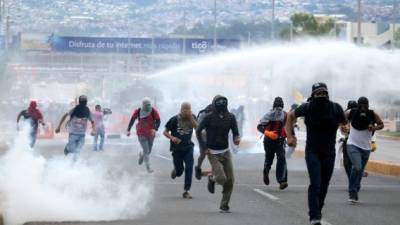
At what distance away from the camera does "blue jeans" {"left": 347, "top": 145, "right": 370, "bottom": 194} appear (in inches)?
624

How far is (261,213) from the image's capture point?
14.3 meters

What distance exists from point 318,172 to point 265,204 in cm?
347

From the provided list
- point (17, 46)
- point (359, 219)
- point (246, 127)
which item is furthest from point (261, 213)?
point (17, 46)

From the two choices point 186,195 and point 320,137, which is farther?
point 186,195

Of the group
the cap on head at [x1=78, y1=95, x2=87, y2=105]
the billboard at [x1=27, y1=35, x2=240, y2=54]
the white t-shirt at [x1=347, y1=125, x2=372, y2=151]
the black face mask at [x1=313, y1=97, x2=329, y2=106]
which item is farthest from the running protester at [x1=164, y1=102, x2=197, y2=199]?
the billboard at [x1=27, y1=35, x2=240, y2=54]

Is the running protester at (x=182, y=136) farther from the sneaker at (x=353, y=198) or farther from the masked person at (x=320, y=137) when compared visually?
the masked person at (x=320, y=137)

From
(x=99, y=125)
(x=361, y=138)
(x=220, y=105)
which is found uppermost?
(x=220, y=105)

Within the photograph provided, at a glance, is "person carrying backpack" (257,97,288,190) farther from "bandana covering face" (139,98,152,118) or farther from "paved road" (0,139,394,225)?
"bandana covering face" (139,98,152,118)

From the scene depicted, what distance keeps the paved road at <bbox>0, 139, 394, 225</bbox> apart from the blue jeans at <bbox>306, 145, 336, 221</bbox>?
3.27 ft

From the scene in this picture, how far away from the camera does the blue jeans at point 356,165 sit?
15.9 m

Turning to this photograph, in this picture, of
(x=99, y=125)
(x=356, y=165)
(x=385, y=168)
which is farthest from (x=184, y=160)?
(x=99, y=125)

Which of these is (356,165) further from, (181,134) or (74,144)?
(74,144)

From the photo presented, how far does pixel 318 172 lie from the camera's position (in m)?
12.2

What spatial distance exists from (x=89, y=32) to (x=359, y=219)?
399 feet
